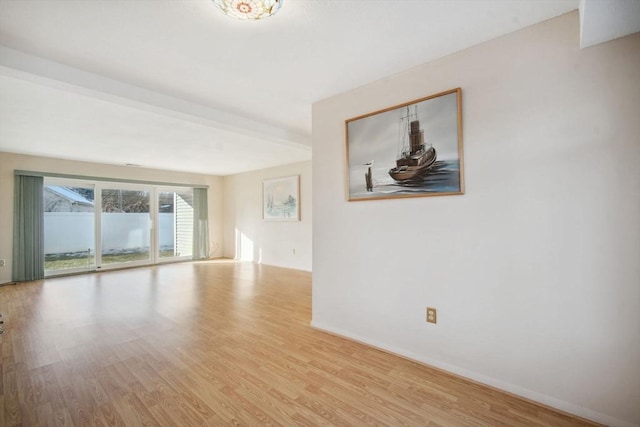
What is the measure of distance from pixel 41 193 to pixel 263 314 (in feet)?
17.0

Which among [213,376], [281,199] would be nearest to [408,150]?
[213,376]

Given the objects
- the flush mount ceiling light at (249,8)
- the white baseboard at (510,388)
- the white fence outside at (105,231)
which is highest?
the flush mount ceiling light at (249,8)

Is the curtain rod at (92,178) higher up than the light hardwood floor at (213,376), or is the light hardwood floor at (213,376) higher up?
the curtain rod at (92,178)

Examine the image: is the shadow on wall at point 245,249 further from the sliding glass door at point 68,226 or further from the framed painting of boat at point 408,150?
the framed painting of boat at point 408,150

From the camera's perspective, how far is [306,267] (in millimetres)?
6230

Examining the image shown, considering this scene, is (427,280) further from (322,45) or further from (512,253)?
(322,45)

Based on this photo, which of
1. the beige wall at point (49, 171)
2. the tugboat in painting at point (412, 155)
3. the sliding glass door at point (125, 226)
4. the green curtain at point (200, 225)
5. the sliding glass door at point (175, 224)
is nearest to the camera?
the tugboat in painting at point (412, 155)

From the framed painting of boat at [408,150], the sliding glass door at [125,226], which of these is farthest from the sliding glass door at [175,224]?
the framed painting of boat at [408,150]

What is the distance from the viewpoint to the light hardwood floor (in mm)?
1657

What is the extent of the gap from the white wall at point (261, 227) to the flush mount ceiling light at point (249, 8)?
14.9 ft

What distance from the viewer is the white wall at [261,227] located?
6.30 meters

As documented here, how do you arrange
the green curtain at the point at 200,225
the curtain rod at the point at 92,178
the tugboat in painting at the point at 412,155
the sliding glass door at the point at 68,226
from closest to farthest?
1. the tugboat in painting at the point at 412,155
2. the curtain rod at the point at 92,178
3. the sliding glass door at the point at 68,226
4. the green curtain at the point at 200,225

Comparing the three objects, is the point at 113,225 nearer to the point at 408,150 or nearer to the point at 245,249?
the point at 245,249

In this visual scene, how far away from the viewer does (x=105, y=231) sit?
6.13 metres
